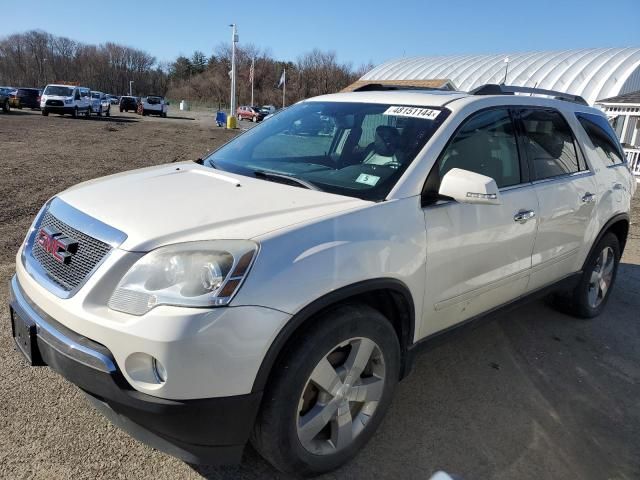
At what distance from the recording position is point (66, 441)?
2576mm

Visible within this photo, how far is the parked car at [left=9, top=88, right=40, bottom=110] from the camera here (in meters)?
40.1

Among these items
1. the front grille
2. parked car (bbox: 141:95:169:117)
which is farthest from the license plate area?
parked car (bbox: 141:95:169:117)

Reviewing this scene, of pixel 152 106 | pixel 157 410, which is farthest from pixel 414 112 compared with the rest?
pixel 152 106

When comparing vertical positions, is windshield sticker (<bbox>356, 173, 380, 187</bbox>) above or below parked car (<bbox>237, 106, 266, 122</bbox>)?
above

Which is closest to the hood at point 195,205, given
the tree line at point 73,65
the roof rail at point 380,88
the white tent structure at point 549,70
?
the roof rail at point 380,88

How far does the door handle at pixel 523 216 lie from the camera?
125 inches

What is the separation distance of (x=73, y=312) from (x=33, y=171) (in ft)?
32.2

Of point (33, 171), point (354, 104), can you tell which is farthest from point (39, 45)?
point (354, 104)

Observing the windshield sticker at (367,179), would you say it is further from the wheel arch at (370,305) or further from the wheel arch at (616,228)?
the wheel arch at (616,228)

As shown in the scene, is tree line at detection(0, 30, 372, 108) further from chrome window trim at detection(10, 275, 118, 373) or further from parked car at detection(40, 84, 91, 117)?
chrome window trim at detection(10, 275, 118, 373)

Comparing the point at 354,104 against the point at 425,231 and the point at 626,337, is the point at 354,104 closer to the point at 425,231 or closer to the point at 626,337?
the point at 425,231

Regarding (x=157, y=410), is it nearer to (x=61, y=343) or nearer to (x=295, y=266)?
(x=61, y=343)

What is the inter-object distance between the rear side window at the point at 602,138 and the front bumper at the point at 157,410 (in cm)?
357

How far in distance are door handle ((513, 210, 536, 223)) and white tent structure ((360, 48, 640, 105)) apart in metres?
28.6
